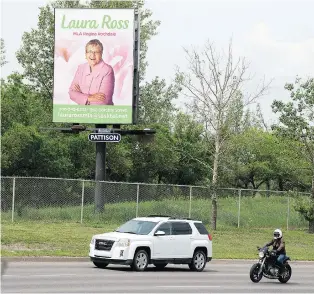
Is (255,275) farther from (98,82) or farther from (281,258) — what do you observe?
(98,82)

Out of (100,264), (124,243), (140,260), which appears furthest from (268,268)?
(100,264)

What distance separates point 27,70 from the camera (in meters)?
58.4

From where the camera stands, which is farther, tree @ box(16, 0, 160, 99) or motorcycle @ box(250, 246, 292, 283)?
tree @ box(16, 0, 160, 99)

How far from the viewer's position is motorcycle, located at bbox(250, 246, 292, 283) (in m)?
22.8

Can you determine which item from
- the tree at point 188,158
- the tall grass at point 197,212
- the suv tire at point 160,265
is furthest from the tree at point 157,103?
the suv tire at point 160,265

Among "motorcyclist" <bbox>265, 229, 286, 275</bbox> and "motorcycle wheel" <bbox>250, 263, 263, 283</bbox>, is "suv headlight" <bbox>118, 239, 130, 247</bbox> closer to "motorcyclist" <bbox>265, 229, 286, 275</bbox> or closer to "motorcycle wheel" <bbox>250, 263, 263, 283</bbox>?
"motorcycle wheel" <bbox>250, 263, 263, 283</bbox>

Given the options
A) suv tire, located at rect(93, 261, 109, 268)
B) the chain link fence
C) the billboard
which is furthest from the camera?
the billboard

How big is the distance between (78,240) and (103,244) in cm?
794

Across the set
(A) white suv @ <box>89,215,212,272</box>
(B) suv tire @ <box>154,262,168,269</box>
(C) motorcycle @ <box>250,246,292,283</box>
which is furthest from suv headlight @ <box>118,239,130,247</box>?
(C) motorcycle @ <box>250,246,292,283</box>

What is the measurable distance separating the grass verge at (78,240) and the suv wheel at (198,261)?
4481mm

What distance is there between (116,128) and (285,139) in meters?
12.1

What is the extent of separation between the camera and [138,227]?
2573cm

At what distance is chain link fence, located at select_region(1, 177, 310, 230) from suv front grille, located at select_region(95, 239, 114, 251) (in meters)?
12.3

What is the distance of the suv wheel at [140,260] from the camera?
24438mm
